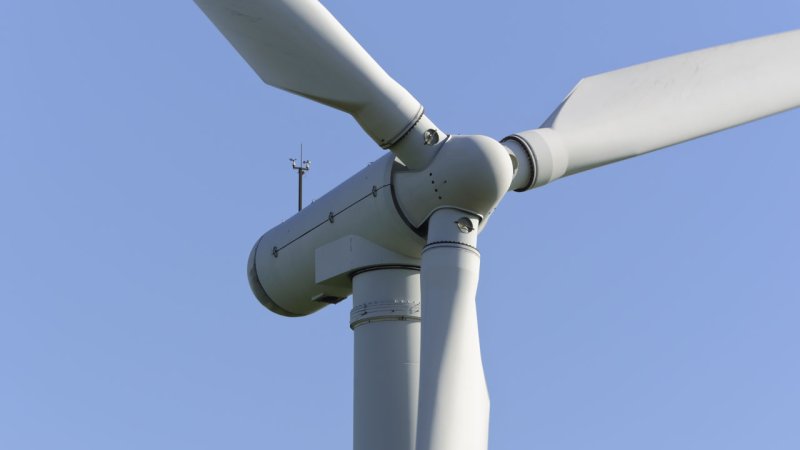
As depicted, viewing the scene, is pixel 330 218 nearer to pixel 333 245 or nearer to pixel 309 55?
pixel 333 245

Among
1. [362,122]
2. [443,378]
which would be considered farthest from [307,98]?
[443,378]

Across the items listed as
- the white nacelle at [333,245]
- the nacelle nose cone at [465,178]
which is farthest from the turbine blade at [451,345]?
the white nacelle at [333,245]

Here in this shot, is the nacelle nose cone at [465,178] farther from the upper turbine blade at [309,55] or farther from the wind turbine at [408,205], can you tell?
the upper turbine blade at [309,55]

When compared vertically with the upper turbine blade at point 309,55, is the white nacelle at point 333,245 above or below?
below

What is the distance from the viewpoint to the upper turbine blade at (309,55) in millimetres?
15547

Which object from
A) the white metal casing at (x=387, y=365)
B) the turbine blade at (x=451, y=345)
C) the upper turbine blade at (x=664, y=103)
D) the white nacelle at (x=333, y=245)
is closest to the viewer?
the turbine blade at (x=451, y=345)

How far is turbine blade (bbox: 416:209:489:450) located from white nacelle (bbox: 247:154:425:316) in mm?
803

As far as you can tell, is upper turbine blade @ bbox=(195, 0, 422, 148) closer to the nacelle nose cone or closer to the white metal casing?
the nacelle nose cone

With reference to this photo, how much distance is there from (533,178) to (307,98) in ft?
9.22

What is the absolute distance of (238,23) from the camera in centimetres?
1563

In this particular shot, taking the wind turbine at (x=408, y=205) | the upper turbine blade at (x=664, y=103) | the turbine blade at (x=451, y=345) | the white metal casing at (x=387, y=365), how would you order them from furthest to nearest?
the upper turbine blade at (x=664, y=103)
the white metal casing at (x=387, y=365)
the wind turbine at (x=408, y=205)
the turbine blade at (x=451, y=345)

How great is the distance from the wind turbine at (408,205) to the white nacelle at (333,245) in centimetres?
2

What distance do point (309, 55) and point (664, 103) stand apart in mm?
Answer: 4773

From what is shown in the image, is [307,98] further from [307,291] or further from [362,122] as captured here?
[307,291]
